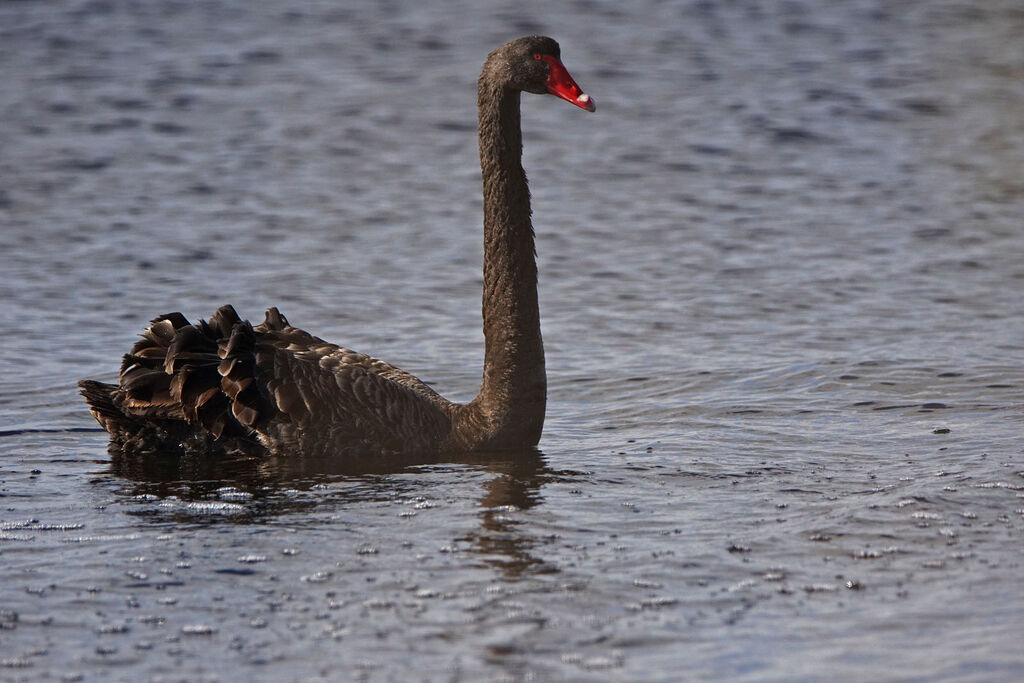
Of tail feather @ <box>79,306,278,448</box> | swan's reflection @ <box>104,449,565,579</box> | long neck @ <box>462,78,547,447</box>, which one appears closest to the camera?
swan's reflection @ <box>104,449,565,579</box>

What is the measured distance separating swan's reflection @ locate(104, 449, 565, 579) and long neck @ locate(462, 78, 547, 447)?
197 millimetres

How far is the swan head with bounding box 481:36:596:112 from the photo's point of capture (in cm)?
677

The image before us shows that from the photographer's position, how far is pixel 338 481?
21.2ft

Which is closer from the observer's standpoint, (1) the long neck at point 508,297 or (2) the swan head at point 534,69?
(2) the swan head at point 534,69

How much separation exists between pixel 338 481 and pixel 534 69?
7.05 feet

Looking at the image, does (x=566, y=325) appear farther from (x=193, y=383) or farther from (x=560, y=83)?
(x=193, y=383)

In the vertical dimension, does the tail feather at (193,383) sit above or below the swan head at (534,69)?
below

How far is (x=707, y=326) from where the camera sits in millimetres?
9844

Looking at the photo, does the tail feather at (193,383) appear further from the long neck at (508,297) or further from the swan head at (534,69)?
the swan head at (534,69)

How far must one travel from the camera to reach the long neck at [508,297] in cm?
688

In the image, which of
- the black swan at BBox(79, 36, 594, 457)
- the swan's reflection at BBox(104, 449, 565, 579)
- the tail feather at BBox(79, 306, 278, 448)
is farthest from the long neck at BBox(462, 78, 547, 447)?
the tail feather at BBox(79, 306, 278, 448)

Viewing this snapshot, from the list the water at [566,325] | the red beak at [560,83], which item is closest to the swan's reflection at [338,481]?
the water at [566,325]

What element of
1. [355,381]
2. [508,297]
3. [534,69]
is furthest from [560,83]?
[355,381]

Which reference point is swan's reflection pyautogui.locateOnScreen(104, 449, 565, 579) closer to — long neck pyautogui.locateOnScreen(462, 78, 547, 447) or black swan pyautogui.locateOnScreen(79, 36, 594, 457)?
black swan pyautogui.locateOnScreen(79, 36, 594, 457)
